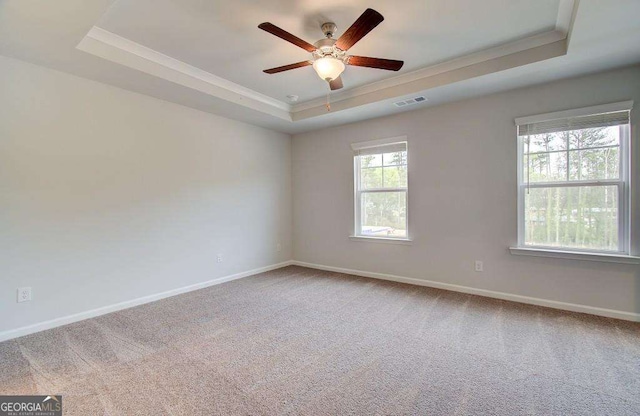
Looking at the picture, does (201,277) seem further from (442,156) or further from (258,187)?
(442,156)

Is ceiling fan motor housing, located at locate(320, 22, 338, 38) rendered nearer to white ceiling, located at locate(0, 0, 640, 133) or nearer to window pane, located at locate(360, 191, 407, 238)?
white ceiling, located at locate(0, 0, 640, 133)

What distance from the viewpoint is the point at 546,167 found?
10.8 feet

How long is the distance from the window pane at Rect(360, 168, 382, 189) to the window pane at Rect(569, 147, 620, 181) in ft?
7.56

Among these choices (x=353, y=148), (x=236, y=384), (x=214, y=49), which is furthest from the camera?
(x=353, y=148)

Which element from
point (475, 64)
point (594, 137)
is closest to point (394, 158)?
point (475, 64)

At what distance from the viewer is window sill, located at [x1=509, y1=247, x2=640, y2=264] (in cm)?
287

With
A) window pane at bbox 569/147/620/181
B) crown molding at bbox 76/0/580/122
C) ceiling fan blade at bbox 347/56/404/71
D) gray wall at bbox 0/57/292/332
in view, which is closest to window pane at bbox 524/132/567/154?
window pane at bbox 569/147/620/181

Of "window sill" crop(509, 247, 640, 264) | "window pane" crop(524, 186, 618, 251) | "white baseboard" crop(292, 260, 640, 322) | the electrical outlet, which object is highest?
"window pane" crop(524, 186, 618, 251)

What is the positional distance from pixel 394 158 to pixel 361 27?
103 inches

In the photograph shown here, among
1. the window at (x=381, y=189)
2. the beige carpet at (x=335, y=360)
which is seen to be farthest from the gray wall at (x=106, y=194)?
the window at (x=381, y=189)

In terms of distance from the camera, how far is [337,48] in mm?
2396

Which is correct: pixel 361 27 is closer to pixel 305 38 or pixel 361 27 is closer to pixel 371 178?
pixel 305 38

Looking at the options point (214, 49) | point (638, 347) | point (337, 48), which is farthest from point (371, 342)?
point (214, 49)

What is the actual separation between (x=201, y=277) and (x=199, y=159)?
1.66 m
